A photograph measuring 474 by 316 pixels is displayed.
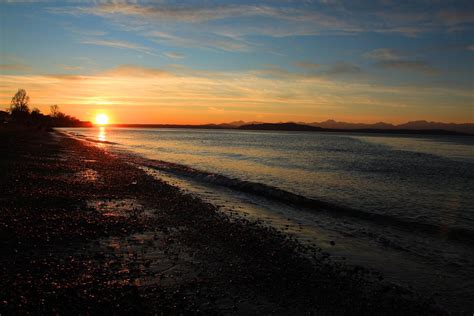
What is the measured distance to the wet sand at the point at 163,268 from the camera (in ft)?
26.6

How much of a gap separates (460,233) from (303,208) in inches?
328

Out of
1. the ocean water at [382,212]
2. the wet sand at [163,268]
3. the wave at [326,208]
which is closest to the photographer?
the wet sand at [163,268]

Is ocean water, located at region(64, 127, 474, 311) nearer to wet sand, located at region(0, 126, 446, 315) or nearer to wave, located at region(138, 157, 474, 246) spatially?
wave, located at region(138, 157, 474, 246)

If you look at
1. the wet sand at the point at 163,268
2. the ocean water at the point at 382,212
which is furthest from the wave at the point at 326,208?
the wet sand at the point at 163,268

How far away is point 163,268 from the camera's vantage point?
10.3 m

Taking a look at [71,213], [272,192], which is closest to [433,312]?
[71,213]

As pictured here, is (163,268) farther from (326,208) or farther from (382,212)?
(382,212)

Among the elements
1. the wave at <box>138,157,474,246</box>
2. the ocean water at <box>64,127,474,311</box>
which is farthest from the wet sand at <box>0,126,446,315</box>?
the wave at <box>138,157,474,246</box>

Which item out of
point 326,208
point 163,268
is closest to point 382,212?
point 326,208

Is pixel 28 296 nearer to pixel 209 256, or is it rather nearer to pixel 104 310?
pixel 104 310

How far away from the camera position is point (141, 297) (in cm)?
821

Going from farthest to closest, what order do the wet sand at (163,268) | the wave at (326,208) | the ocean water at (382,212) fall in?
1. the wave at (326,208)
2. the ocean water at (382,212)
3. the wet sand at (163,268)

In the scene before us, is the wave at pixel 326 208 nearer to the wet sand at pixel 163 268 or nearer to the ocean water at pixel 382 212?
the ocean water at pixel 382 212

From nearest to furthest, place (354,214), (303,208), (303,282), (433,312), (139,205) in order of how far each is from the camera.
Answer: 1. (433,312)
2. (303,282)
3. (139,205)
4. (354,214)
5. (303,208)
